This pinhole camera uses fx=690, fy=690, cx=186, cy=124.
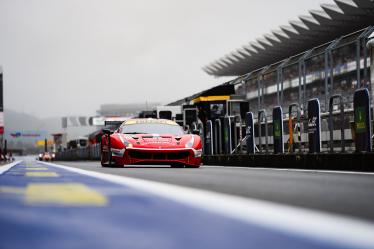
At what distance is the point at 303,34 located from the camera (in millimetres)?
71250

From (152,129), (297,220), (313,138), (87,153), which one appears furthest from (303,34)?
(297,220)

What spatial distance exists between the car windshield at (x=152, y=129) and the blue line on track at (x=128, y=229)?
13119 millimetres

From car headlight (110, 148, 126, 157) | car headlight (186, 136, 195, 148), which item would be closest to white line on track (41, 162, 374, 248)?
car headlight (186, 136, 195, 148)

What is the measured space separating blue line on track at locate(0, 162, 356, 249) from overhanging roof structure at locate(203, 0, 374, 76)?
53.3 meters

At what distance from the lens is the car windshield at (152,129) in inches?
703

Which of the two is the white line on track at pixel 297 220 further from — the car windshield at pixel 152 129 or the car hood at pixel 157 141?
the car windshield at pixel 152 129

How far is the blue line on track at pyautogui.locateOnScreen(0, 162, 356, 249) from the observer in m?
2.70

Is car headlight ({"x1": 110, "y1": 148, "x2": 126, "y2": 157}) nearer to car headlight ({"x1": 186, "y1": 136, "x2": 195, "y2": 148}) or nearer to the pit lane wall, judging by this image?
car headlight ({"x1": 186, "y1": 136, "x2": 195, "y2": 148})

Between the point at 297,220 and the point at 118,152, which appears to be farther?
the point at 118,152

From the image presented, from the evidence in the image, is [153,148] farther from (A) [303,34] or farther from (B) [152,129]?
(A) [303,34]

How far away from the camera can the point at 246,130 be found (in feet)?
62.2

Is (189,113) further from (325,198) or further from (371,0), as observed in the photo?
(371,0)

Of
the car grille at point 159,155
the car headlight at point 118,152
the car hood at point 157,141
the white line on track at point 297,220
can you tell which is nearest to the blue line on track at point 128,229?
the white line on track at point 297,220

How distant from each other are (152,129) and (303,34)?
55.5m
